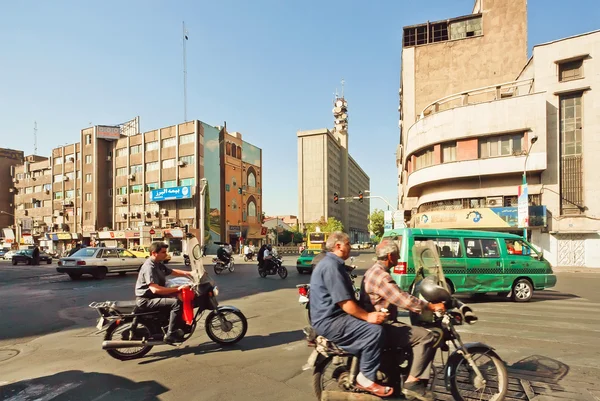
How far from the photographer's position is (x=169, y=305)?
5.55 m

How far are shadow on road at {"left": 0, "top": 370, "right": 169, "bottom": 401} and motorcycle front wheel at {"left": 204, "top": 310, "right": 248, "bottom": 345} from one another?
1619mm

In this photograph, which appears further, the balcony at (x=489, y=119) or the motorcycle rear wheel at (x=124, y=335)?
the balcony at (x=489, y=119)

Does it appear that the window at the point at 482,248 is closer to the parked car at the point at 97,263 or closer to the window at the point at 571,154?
the parked car at the point at 97,263

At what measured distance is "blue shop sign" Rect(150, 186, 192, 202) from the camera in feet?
167

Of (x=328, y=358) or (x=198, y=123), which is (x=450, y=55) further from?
(x=328, y=358)

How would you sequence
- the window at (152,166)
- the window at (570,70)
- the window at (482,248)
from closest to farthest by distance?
the window at (482,248), the window at (570,70), the window at (152,166)

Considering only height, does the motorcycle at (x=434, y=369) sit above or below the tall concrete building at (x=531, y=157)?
below

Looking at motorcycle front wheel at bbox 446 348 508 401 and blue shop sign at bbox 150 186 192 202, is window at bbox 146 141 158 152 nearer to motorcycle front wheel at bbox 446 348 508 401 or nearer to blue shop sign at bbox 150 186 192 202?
blue shop sign at bbox 150 186 192 202

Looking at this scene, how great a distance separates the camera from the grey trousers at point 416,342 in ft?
11.6

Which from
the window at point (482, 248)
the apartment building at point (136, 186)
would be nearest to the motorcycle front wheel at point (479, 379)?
the window at point (482, 248)

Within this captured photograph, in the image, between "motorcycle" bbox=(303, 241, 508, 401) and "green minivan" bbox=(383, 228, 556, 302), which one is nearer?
"motorcycle" bbox=(303, 241, 508, 401)

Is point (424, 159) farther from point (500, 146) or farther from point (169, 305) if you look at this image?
point (169, 305)

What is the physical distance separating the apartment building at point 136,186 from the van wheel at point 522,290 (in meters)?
45.2

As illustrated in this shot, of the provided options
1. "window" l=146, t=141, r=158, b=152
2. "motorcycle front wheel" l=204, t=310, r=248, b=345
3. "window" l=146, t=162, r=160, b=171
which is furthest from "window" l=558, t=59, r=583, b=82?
"window" l=146, t=141, r=158, b=152
